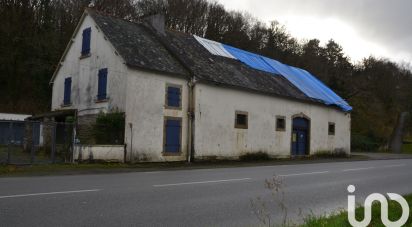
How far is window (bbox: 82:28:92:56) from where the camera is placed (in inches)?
1078

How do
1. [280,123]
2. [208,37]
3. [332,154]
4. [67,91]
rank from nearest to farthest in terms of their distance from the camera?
[67,91]
[280,123]
[332,154]
[208,37]

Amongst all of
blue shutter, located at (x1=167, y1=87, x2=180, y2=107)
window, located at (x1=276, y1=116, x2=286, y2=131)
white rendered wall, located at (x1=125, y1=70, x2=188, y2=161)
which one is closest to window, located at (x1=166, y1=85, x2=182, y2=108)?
blue shutter, located at (x1=167, y1=87, x2=180, y2=107)

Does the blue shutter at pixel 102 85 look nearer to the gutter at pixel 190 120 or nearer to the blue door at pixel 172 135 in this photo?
the blue door at pixel 172 135

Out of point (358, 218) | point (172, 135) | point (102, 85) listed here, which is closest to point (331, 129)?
point (172, 135)

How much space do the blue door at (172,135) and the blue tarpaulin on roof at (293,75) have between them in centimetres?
1043

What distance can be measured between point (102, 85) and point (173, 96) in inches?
151

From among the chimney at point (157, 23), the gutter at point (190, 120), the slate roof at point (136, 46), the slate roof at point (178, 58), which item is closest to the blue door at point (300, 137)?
the slate roof at point (178, 58)

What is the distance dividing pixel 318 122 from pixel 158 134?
1588 centimetres

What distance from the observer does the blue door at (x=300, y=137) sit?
111 ft

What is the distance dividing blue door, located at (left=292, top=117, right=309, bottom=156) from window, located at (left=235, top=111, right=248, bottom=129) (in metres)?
5.55

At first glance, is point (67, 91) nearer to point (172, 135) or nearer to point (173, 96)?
point (173, 96)

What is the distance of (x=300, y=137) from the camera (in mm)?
34656

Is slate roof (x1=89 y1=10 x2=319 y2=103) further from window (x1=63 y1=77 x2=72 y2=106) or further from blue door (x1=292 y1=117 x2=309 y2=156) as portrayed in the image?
window (x1=63 y1=77 x2=72 y2=106)

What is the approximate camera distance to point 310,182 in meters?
14.7
